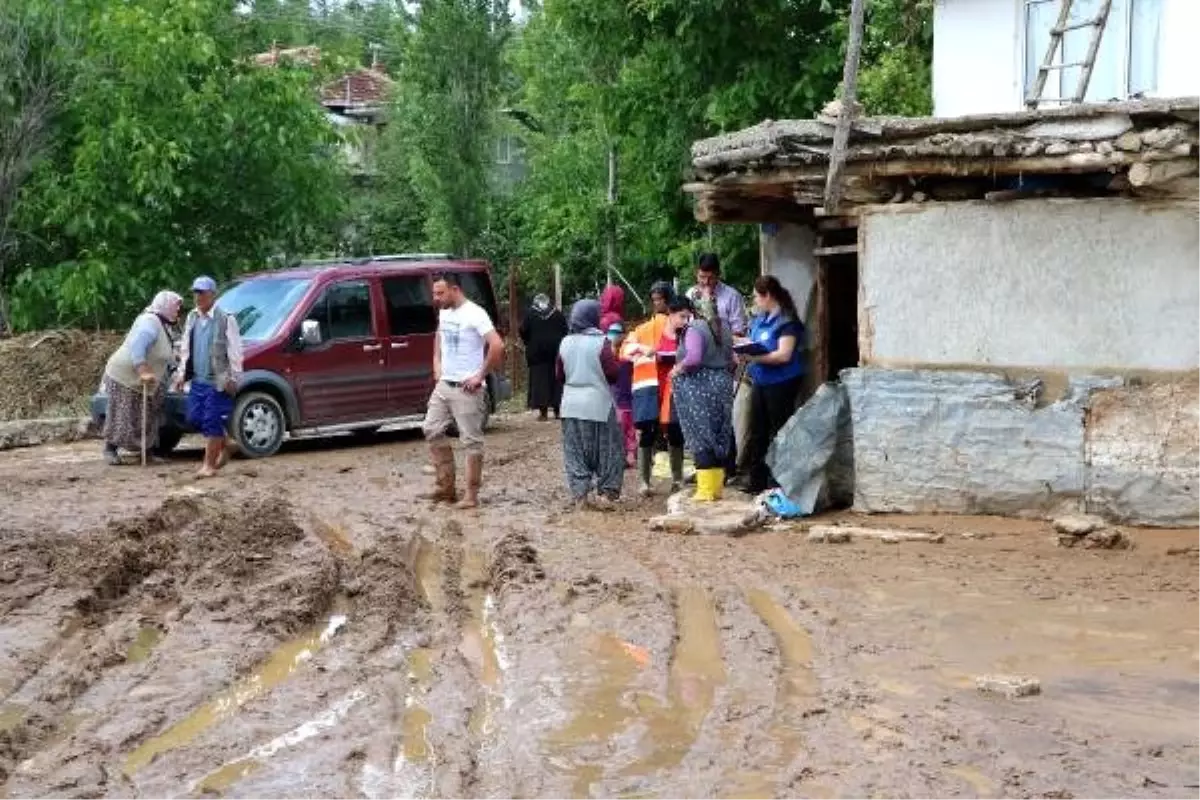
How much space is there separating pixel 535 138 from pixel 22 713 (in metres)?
32.9

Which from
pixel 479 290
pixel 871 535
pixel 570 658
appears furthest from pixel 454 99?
pixel 570 658

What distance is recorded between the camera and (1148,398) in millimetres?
9820

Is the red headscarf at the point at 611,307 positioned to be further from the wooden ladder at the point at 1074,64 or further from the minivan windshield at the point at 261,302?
the minivan windshield at the point at 261,302

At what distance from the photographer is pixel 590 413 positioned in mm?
11430

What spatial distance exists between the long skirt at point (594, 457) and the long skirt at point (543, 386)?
23.2 ft

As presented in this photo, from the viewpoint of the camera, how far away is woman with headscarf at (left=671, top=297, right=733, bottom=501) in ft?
36.8

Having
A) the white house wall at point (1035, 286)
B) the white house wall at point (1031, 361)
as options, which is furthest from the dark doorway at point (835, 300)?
the white house wall at point (1031, 361)

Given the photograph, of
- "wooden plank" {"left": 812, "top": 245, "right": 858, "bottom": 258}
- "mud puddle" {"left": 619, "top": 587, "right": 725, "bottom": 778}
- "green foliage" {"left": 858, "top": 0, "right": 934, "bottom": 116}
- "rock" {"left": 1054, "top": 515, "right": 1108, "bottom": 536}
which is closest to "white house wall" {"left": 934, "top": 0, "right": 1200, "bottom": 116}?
"green foliage" {"left": 858, "top": 0, "right": 934, "bottom": 116}

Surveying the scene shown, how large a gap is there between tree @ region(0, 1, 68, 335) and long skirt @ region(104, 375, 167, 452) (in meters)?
5.37

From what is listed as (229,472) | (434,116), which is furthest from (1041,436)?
(434,116)

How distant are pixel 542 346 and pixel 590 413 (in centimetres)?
724

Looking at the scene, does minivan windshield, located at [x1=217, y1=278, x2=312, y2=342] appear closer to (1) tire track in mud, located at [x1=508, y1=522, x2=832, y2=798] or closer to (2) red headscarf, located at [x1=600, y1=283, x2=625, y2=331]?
(2) red headscarf, located at [x1=600, y1=283, x2=625, y2=331]

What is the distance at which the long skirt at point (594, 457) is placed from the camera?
1156cm

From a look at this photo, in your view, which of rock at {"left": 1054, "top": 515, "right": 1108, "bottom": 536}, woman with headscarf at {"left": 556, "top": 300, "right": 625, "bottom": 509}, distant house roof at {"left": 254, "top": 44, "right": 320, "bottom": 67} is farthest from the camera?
distant house roof at {"left": 254, "top": 44, "right": 320, "bottom": 67}
